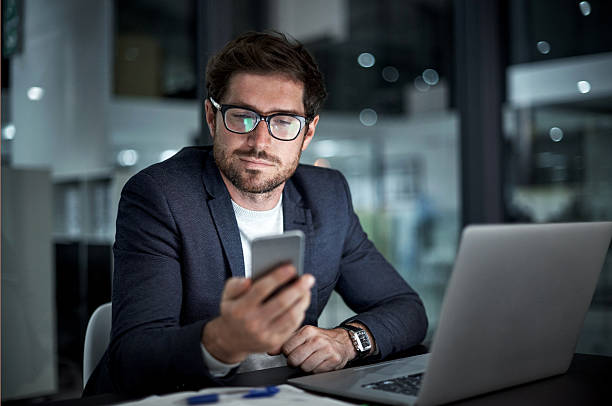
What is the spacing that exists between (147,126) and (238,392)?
7.60ft

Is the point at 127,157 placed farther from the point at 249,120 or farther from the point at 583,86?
the point at 583,86

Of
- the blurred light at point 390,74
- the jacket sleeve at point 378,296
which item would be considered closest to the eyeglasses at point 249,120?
the jacket sleeve at point 378,296

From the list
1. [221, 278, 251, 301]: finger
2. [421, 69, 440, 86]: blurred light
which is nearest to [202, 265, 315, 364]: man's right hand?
[221, 278, 251, 301]: finger

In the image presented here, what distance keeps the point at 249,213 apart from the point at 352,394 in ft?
2.58

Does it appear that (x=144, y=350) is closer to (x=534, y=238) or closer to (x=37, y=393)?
(x=534, y=238)

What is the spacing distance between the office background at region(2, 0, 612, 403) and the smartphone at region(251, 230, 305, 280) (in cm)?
189

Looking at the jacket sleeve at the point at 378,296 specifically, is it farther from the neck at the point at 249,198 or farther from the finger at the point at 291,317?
the finger at the point at 291,317

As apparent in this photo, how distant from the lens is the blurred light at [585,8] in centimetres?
307

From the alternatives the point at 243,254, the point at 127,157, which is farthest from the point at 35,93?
the point at 243,254

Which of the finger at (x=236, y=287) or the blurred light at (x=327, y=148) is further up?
the blurred light at (x=327, y=148)

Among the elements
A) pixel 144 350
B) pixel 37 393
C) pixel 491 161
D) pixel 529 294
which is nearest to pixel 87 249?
pixel 37 393

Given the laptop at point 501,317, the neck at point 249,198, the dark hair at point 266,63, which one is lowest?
the laptop at point 501,317

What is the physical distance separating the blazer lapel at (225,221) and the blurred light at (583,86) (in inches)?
90.8

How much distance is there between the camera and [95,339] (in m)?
1.47
